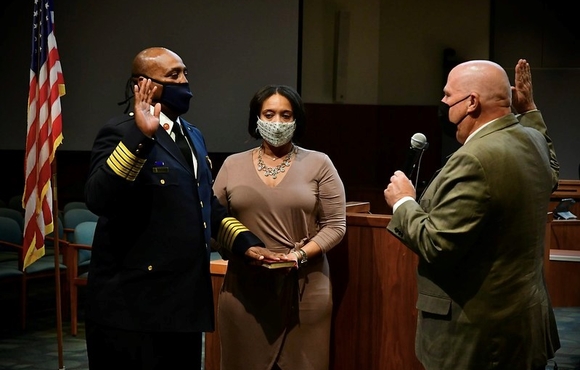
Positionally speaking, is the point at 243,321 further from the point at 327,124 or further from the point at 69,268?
the point at 327,124

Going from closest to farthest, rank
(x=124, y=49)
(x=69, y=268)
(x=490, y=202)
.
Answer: (x=490, y=202), (x=69, y=268), (x=124, y=49)

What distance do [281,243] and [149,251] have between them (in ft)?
2.84

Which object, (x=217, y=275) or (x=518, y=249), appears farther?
(x=217, y=275)

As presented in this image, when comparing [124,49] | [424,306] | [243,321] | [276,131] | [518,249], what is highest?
[124,49]

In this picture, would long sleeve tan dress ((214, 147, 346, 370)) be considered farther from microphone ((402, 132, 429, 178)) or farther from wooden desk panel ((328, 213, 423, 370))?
microphone ((402, 132, 429, 178))

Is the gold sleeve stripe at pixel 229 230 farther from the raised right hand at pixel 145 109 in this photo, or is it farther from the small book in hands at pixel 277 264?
the raised right hand at pixel 145 109

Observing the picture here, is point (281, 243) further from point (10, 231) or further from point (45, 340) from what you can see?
point (10, 231)

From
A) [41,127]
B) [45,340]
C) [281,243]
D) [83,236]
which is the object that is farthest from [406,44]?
[281,243]

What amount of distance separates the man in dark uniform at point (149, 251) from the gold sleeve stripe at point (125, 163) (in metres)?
0.04

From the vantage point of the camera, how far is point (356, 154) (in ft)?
36.4

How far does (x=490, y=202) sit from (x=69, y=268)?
4314 millimetres

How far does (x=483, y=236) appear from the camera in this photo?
8.14 feet

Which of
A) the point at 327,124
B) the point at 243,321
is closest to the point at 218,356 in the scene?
the point at 243,321

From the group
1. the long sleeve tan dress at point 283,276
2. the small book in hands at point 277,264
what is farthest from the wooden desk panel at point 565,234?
the small book in hands at point 277,264
